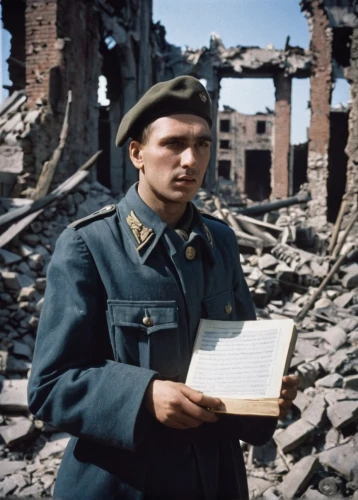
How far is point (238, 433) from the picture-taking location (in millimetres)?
1569

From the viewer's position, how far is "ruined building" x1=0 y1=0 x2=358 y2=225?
32.8 feet

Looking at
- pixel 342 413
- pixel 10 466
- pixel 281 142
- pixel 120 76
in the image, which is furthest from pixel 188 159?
pixel 281 142

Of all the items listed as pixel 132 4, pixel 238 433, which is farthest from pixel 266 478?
pixel 132 4

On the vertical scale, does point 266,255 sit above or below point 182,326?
below

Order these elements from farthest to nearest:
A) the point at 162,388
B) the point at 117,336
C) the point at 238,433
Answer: the point at 238,433
the point at 117,336
the point at 162,388

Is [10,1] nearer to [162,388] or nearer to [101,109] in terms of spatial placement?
[101,109]

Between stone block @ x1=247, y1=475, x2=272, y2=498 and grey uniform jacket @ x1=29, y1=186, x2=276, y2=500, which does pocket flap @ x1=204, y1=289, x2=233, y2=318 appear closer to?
grey uniform jacket @ x1=29, y1=186, x2=276, y2=500

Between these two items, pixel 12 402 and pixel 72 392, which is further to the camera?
pixel 12 402

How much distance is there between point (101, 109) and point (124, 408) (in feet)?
55.2

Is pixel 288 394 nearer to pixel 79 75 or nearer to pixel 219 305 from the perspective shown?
pixel 219 305

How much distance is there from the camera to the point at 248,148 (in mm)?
31344

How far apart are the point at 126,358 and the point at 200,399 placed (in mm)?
332

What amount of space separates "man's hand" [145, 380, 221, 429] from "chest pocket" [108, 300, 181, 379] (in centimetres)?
18

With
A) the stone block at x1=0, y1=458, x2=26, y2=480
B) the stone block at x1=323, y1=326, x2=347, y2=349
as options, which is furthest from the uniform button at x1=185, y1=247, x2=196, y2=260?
the stone block at x1=323, y1=326, x2=347, y2=349
